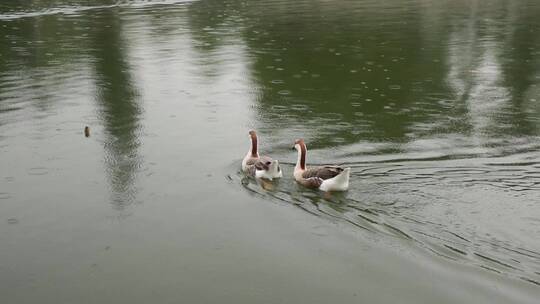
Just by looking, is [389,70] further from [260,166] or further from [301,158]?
[260,166]

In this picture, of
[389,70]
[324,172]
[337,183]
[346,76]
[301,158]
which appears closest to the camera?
[337,183]

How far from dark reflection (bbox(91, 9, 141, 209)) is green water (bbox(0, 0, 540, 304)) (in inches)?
2.9

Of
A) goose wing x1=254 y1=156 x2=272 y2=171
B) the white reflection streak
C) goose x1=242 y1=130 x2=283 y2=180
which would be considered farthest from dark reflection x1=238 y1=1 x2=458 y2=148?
goose wing x1=254 y1=156 x2=272 y2=171

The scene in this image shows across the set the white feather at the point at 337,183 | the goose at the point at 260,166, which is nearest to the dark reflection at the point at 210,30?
the goose at the point at 260,166

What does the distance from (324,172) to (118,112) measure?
28.5 ft

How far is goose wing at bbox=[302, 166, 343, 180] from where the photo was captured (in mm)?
11811

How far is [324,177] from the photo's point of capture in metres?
11.9

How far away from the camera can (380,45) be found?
28688mm

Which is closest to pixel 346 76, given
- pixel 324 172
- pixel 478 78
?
pixel 478 78

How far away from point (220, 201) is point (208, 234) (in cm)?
139

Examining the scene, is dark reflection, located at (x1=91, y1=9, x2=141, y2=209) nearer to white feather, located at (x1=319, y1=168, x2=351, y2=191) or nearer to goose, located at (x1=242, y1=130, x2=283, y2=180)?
goose, located at (x1=242, y1=130, x2=283, y2=180)

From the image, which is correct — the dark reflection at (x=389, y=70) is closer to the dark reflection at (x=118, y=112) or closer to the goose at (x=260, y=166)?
the goose at (x=260, y=166)

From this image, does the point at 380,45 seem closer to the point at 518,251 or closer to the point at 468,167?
the point at 468,167

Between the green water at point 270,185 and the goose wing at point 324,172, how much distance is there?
1.46 ft
